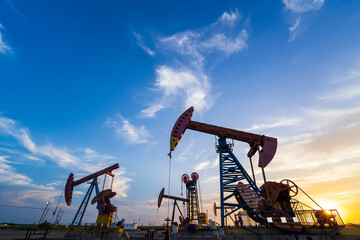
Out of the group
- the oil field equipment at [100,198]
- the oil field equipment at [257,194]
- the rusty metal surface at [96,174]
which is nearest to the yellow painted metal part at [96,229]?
the oil field equipment at [100,198]

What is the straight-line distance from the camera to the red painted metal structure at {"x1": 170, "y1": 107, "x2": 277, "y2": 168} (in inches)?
592

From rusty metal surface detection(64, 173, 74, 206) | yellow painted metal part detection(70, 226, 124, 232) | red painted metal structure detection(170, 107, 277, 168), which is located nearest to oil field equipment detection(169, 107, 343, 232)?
red painted metal structure detection(170, 107, 277, 168)

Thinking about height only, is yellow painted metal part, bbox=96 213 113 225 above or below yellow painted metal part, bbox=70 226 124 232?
above

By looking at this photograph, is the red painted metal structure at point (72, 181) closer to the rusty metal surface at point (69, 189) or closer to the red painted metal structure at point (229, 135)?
the rusty metal surface at point (69, 189)

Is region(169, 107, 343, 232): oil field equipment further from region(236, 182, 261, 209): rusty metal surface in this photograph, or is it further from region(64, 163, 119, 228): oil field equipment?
region(64, 163, 119, 228): oil field equipment

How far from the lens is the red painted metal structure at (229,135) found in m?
15.0

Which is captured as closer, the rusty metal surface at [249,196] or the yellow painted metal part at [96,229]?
the rusty metal surface at [249,196]

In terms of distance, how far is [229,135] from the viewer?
668 inches

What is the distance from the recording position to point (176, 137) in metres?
14.7

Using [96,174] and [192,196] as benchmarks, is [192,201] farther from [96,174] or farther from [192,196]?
[96,174]

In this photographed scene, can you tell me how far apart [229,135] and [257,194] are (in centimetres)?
603

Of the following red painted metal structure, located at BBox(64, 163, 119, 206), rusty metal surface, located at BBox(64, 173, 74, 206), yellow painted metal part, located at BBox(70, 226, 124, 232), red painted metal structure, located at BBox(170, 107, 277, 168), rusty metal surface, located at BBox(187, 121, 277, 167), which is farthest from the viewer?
rusty metal surface, located at BBox(64, 173, 74, 206)

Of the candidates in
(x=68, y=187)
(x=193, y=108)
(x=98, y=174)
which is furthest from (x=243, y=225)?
(x=68, y=187)

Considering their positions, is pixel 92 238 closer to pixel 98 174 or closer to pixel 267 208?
pixel 98 174
